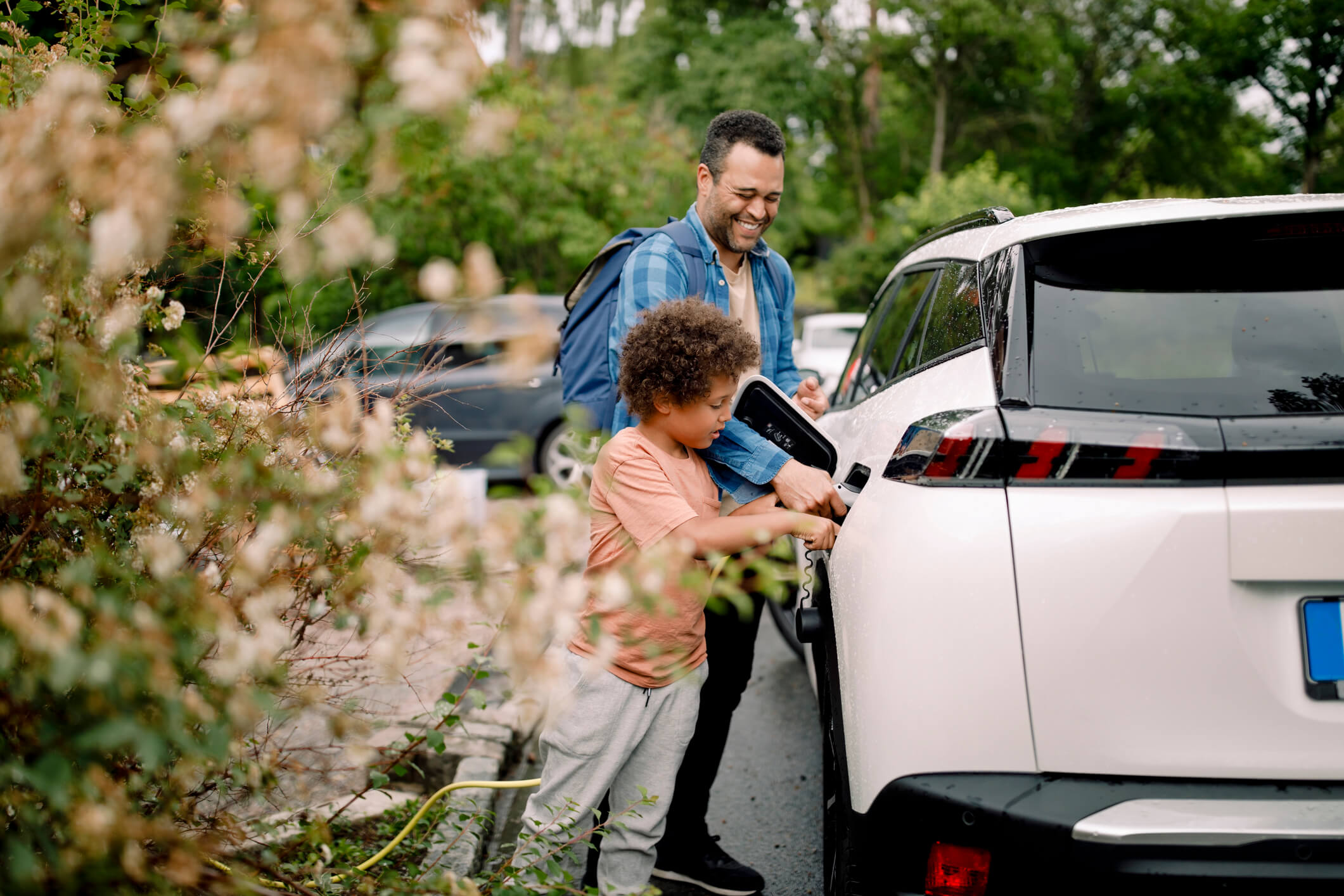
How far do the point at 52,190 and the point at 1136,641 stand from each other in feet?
5.79

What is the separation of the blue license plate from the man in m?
1.30

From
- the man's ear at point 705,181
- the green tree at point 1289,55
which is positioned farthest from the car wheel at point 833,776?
the green tree at point 1289,55

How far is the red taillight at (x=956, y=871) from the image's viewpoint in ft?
5.58

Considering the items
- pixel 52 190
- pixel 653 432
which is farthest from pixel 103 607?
pixel 653 432

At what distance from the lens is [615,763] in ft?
7.61

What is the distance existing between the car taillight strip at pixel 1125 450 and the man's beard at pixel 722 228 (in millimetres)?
1262

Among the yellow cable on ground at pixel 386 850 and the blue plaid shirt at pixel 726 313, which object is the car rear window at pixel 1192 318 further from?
the yellow cable on ground at pixel 386 850

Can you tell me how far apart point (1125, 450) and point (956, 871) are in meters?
0.81

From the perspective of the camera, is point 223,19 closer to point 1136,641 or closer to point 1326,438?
point 1136,641

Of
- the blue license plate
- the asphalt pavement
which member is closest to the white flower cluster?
the asphalt pavement

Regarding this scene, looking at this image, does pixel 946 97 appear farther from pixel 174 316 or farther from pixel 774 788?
pixel 174 316

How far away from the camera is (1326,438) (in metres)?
1.60

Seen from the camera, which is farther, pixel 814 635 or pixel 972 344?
pixel 814 635

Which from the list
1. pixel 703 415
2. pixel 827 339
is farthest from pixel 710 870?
pixel 827 339
